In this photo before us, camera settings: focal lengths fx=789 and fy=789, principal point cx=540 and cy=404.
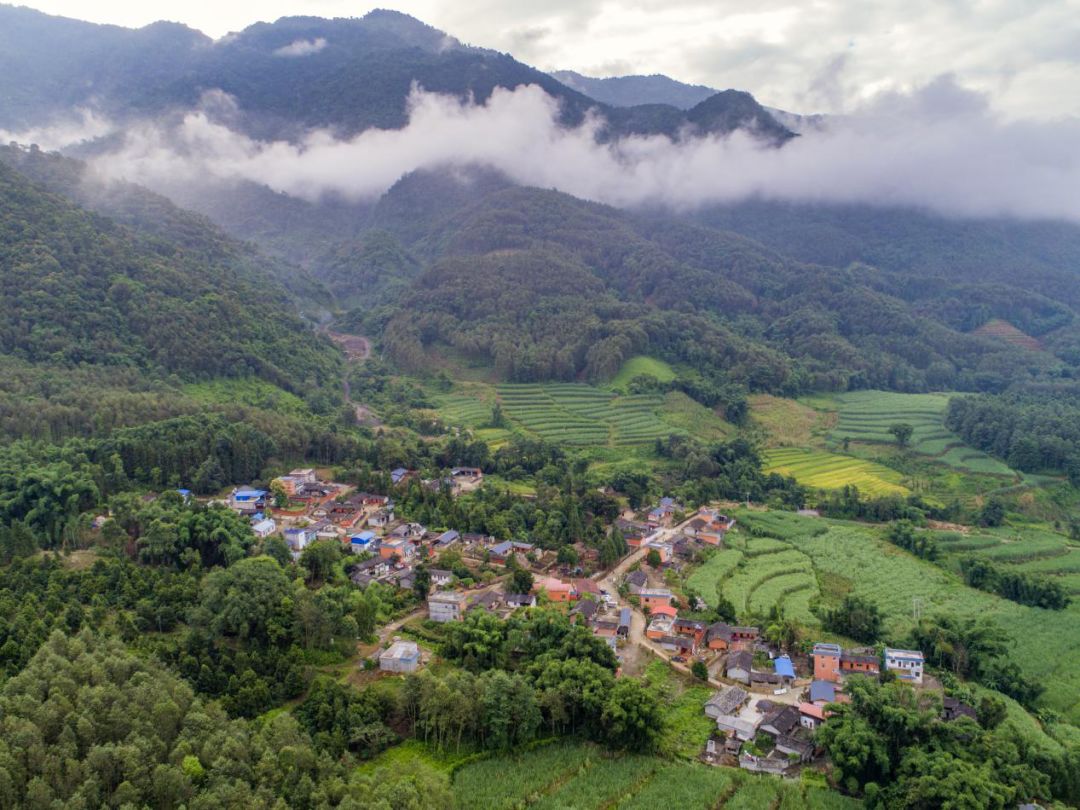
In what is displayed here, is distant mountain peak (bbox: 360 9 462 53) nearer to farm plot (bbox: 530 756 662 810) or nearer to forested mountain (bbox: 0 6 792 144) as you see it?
forested mountain (bbox: 0 6 792 144)

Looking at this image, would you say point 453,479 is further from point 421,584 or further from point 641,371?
point 641,371

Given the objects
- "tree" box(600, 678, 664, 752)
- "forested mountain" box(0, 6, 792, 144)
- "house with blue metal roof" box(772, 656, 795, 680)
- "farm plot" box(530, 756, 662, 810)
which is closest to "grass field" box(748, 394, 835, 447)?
"house with blue metal roof" box(772, 656, 795, 680)

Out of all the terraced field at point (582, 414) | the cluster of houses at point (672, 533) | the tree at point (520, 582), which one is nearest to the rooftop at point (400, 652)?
the tree at point (520, 582)

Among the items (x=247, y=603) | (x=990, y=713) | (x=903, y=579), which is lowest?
(x=903, y=579)

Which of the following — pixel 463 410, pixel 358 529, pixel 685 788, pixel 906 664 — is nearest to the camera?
pixel 685 788

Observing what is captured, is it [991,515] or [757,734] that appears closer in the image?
[757,734]

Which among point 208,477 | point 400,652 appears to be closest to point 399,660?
point 400,652
